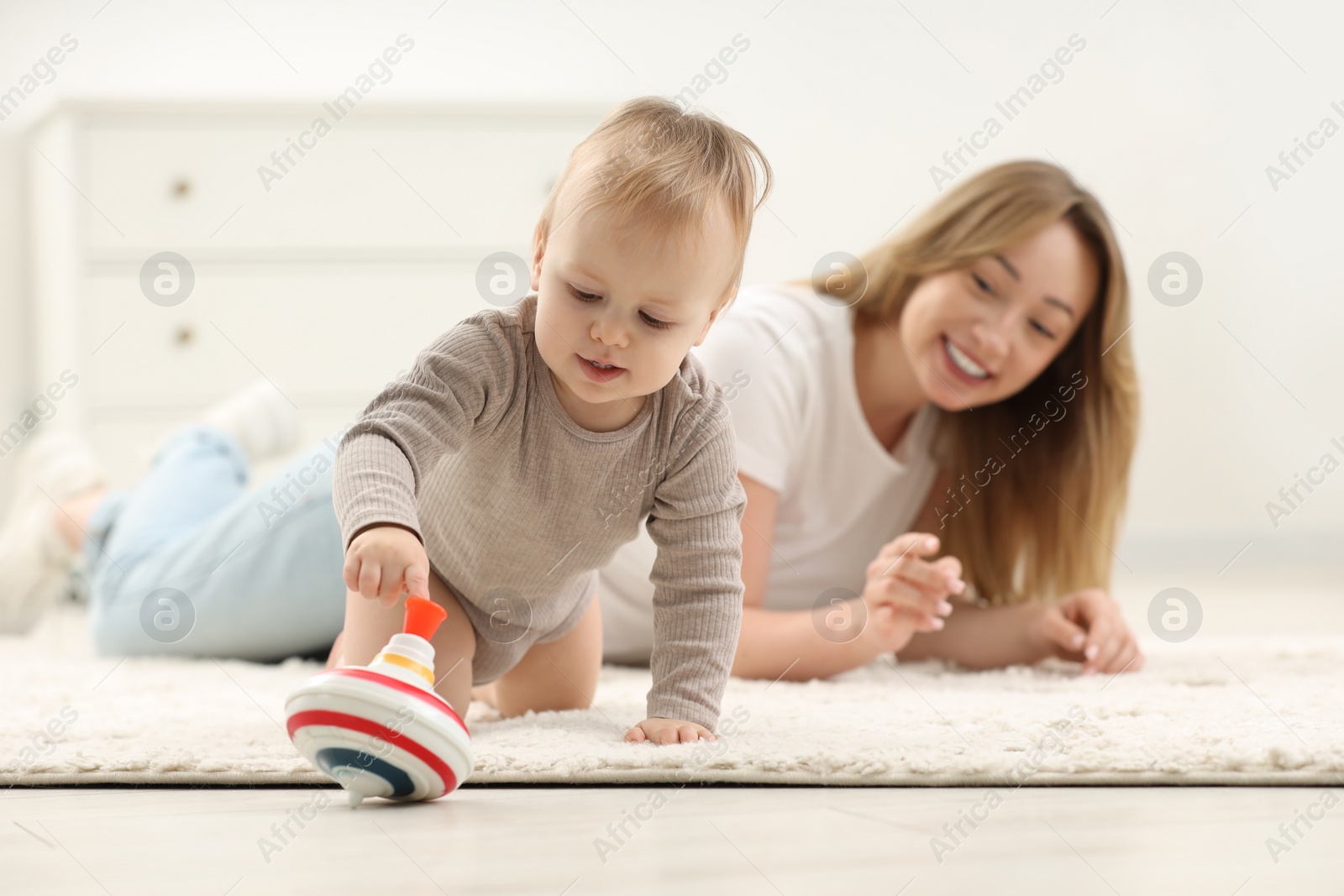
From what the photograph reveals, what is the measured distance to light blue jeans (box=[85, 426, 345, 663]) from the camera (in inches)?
49.6

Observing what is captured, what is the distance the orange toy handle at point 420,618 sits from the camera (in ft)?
2.12

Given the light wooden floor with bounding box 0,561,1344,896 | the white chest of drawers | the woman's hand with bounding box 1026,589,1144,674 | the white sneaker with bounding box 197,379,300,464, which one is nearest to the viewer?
the light wooden floor with bounding box 0,561,1344,896

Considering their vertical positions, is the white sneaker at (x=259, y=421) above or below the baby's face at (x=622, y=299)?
below

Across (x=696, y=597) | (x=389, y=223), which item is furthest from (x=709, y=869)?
(x=389, y=223)

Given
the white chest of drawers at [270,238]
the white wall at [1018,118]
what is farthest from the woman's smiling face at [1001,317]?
the white wall at [1018,118]

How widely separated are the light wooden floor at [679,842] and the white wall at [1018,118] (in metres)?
2.07

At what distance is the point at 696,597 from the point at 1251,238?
2.73 meters

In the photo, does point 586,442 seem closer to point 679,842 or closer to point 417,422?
point 417,422

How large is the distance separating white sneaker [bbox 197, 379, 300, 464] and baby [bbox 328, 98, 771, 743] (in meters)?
0.81

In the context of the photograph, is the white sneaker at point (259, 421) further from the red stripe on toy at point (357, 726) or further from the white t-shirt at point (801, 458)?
the red stripe on toy at point (357, 726)

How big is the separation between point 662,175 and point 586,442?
0.63ft

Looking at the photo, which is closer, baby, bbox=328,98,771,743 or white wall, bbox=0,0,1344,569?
baby, bbox=328,98,771,743

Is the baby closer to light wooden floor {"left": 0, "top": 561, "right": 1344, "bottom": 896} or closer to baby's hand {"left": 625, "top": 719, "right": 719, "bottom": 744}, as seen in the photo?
baby's hand {"left": 625, "top": 719, "right": 719, "bottom": 744}

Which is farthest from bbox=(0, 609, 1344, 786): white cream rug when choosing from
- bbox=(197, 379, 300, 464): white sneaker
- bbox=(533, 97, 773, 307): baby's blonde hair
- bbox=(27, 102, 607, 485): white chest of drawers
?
bbox=(27, 102, 607, 485): white chest of drawers
